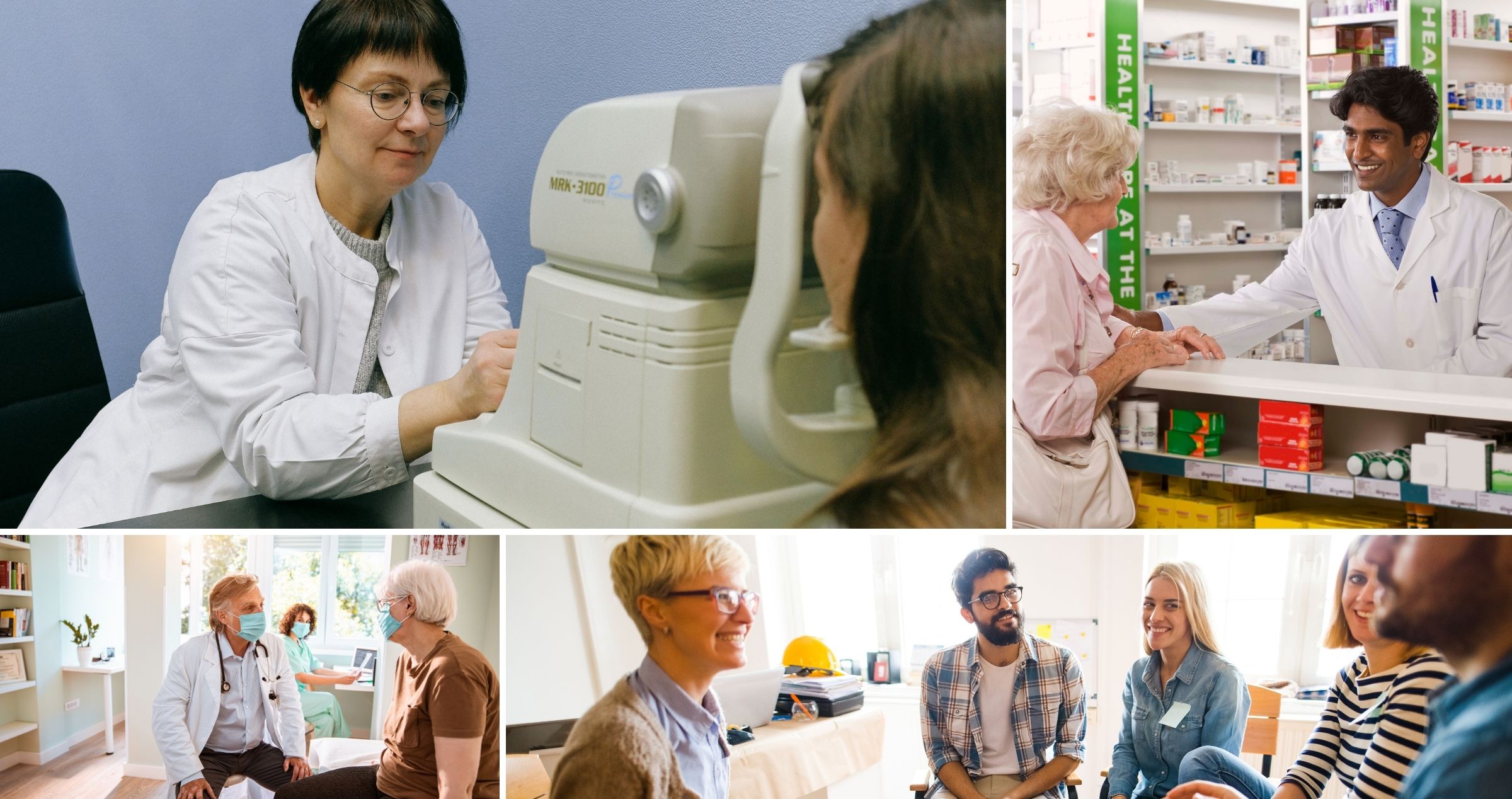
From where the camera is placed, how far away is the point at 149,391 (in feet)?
5.81

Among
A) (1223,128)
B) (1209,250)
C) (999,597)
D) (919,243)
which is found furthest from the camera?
(1223,128)

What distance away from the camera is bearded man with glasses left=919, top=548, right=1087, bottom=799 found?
194cm

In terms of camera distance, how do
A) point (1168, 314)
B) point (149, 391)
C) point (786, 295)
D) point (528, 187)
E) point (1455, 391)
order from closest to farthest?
1. point (786, 295)
2. point (528, 187)
3. point (149, 391)
4. point (1455, 391)
5. point (1168, 314)

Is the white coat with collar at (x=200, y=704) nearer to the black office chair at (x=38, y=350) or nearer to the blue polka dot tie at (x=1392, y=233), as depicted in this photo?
Result: the black office chair at (x=38, y=350)

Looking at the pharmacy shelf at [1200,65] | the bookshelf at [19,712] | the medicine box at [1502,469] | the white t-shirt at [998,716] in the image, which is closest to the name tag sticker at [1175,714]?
the white t-shirt at [998,716]

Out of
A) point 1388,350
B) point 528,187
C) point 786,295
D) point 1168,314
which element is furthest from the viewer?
point 1168,314

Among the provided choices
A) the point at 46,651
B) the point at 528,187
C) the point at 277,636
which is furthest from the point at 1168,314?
the point at 46,651

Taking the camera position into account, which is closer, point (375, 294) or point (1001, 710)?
point (375, 294)

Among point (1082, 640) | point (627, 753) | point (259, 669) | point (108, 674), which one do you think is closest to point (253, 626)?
point (259, 669)

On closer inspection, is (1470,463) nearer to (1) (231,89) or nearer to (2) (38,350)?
(1) (231,89)

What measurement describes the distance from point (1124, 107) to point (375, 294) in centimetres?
236

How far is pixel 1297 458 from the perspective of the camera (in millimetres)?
1990

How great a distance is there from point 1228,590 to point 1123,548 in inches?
7.7

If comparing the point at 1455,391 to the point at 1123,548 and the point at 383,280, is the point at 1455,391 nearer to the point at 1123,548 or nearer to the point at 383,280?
the point at 1123,548
